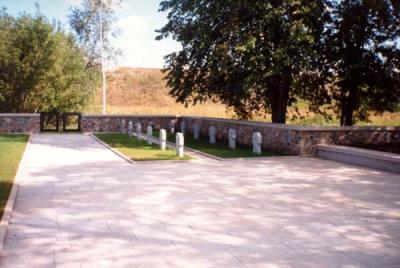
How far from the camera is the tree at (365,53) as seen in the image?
56.3ft

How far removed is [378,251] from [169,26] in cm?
1617

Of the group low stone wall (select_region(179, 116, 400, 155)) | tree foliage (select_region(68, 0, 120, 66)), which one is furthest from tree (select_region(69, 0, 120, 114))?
low stone wall (select_region(179, 116, 400, 155))

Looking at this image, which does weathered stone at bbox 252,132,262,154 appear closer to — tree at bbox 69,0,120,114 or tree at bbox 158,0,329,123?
tree at bbox 158,0,329,123

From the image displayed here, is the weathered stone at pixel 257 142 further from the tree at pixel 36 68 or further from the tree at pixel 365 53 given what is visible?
the tree at pixel 36 68

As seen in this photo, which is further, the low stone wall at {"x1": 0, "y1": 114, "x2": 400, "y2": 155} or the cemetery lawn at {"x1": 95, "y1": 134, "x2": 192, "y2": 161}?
the low stone wall at {"x1": 0, "y1": 114, "x2": 400, "y2": 155}

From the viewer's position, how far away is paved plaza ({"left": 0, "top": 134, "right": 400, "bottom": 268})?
495 cm

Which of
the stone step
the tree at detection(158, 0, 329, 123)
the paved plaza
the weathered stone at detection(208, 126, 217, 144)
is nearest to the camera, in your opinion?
the paved plaza

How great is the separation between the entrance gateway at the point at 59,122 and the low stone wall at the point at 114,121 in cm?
56

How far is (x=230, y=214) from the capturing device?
6809 millimetres

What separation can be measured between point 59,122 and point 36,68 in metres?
3.94

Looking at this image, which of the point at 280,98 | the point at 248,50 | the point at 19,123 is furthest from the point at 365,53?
the point at 19,123

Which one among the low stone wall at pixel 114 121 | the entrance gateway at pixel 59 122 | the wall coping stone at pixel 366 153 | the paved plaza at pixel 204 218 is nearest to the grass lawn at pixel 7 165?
the paved plaza at pixel 204 218

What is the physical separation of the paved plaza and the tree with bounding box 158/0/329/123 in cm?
634

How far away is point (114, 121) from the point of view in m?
26.1
